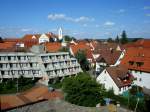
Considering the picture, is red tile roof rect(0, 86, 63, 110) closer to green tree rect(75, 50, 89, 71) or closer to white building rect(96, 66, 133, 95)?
white building rect(96, 66, 133, 95)

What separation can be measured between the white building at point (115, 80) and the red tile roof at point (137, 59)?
4.24m

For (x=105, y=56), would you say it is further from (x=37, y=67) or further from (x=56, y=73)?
(x=37, y=67)

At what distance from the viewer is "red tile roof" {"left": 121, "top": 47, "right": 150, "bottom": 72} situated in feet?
163

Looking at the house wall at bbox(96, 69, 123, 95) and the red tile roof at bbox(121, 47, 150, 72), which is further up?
the red tile roof at bbox(121, 47, 150, 72)

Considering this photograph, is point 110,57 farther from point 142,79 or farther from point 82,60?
point 142,79

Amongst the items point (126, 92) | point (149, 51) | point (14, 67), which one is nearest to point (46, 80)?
point (14, 67)

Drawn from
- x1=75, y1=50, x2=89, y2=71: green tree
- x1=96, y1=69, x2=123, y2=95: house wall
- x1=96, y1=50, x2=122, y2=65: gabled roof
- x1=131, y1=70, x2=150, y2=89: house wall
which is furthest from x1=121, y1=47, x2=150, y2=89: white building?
x1=75, y1=50, x2=89, y2=71: green tree

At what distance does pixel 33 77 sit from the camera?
59312 millimetres

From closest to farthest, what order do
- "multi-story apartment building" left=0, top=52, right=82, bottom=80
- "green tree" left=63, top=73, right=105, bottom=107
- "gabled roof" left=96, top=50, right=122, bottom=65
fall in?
"green tree" left=63, top=73, right=105, bottom=107
"multi-story apartment building" left=0, top=52, right=82, bottom=80
"gabled roof" left=96, top=50, right=122, bottom=65

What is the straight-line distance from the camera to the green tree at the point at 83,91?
37.2m

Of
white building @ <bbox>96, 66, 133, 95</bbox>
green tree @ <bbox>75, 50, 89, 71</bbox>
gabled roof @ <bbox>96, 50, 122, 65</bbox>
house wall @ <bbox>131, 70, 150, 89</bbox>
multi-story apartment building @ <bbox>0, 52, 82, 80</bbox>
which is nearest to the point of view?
white building @ <bbox>96, 66, 133, 95</bbox>

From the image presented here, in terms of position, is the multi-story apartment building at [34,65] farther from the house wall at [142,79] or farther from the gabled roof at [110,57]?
the house wall at [142,79]

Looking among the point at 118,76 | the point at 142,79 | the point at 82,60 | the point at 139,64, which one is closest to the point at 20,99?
the point at 118,76

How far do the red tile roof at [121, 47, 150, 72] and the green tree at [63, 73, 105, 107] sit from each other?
15.2 m
